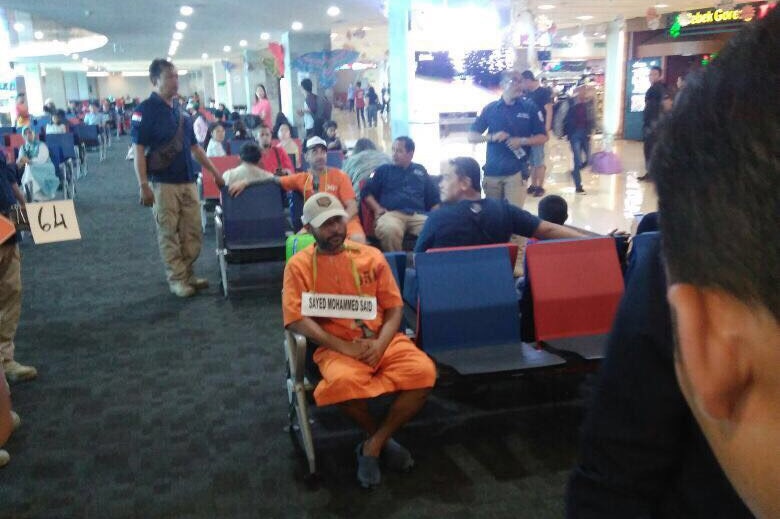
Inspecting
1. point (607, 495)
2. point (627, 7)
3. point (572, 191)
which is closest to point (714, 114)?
point (607, 495)

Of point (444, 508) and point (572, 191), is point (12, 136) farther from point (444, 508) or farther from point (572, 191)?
point (444, 508)

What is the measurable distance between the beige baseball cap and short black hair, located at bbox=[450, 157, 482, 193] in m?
0.85

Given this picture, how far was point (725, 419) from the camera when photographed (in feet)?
1.18

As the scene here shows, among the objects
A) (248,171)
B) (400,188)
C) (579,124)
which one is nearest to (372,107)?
(579,124)

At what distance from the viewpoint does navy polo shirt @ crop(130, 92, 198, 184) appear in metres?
4.96

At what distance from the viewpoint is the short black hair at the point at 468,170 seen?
3.84 m

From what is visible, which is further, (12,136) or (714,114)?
(12,136)

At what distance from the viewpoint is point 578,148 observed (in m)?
9.91

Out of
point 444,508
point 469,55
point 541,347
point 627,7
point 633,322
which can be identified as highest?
point 627,7

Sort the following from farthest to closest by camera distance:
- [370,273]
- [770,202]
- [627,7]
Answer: [627,7] < [370,273] < [770,202]

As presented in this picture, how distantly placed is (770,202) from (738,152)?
28mm

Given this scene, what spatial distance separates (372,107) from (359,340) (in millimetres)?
21429

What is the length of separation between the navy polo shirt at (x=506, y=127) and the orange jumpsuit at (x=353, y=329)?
2744 millimetres

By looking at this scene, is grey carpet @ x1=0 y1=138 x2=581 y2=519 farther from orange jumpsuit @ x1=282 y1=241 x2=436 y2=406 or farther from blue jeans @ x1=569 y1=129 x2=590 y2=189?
blue jeans @ x1=569 y1=129 x2=590 y2=189
